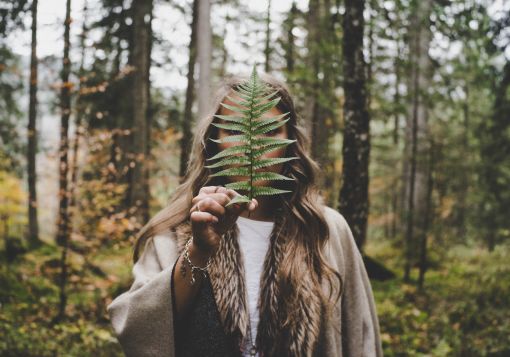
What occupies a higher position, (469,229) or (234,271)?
(234,271)

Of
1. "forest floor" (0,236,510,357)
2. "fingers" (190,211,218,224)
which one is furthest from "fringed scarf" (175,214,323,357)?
"forest floor" (0,236,510,357)

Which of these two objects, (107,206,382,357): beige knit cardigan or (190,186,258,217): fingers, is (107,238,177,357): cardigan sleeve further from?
(190,186,258,217): fingers

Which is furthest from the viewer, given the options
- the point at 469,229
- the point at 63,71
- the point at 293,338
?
the point at 469,229

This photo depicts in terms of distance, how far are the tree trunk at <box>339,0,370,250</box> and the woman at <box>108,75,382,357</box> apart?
2507mm

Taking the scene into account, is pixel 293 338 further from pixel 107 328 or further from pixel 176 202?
pixel 107 328

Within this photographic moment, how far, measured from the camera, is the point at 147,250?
2.23m

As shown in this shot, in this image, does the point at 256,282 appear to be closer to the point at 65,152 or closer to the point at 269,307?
the point at 269,307

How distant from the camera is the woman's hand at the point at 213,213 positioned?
4.23 ft

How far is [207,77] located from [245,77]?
676cm

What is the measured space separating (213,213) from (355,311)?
4.25 ft

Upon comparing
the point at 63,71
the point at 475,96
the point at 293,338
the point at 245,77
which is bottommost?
the point at 293,338

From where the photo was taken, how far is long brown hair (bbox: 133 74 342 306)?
197 cm

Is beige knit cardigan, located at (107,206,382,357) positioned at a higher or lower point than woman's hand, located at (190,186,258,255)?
lower

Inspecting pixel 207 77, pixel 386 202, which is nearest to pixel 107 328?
pixel 207 77
